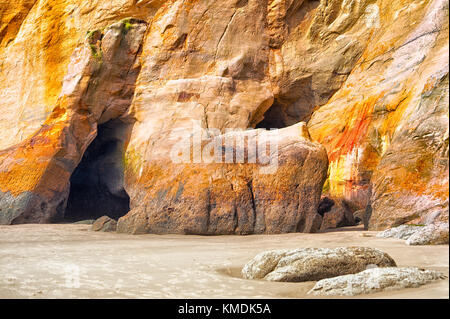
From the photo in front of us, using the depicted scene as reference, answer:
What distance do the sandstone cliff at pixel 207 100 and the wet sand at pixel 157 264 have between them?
1.24 meters

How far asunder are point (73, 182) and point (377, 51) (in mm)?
9912

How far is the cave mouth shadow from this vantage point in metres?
13.7

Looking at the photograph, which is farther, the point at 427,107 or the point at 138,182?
the point at 138,182

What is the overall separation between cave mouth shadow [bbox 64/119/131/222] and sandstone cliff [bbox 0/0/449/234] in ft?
0.22

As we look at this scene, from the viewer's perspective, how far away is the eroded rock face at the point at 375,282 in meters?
3.68

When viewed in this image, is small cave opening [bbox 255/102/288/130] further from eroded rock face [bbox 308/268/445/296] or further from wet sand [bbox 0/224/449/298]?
eroded rock face [bbox 308/268/445/296]

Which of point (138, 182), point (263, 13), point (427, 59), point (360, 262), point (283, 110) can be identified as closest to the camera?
point (360, 262)

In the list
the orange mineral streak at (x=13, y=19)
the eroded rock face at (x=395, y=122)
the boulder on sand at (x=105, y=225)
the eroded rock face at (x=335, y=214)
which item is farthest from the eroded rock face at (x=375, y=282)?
the orange mineral streak at (x=13, y=19)

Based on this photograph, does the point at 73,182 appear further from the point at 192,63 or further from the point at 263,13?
the point at 263,13

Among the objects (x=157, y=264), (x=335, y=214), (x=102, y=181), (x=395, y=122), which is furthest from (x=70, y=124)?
(x=157, y=264)

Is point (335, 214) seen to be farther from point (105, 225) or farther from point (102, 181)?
point (102, 181)
